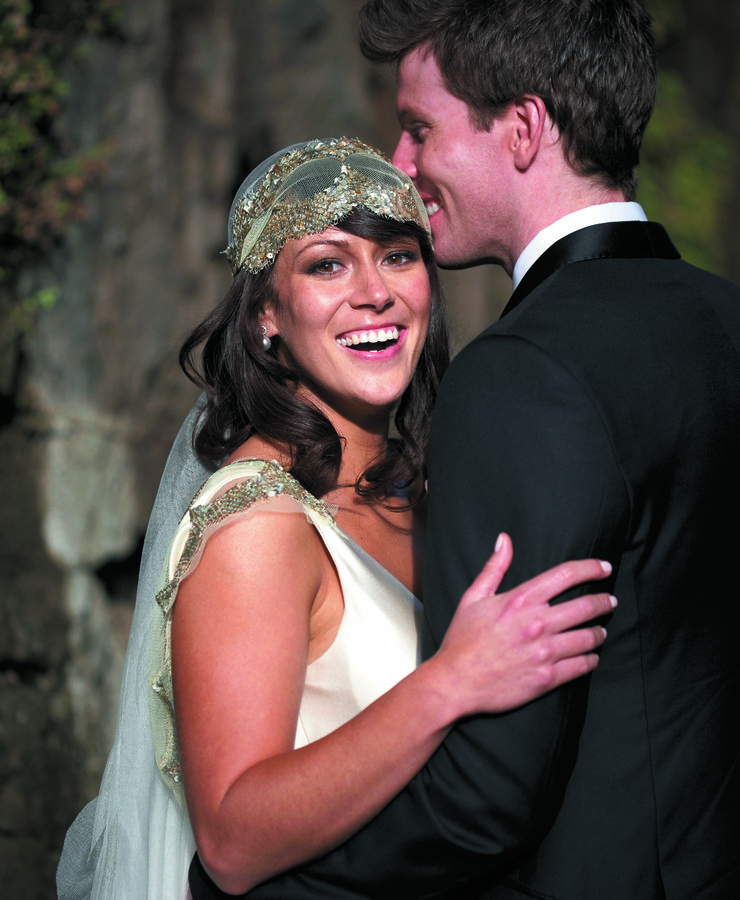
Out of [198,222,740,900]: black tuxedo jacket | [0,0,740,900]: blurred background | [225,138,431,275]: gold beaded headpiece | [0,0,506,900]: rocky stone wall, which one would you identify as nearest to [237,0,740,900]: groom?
[198,222,740,900]: black tuxedo jacket

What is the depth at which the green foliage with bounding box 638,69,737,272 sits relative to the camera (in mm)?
7270

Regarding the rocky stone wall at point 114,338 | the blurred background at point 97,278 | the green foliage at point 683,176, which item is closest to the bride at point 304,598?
the blurred background at point 97,278

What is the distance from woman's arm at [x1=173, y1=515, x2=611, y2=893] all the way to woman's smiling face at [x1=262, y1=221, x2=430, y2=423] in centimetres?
46

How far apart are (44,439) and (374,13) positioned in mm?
2569

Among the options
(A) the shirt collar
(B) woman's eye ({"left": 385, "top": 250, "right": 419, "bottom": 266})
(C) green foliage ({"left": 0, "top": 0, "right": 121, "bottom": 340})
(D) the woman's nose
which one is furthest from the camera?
(C) green foliage ({"left": 0, "top": 0, "right": 121, "bottom": 340})

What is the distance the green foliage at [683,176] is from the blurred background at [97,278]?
277 centimetres

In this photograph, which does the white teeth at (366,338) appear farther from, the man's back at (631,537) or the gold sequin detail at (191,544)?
the man's back at (631,537)

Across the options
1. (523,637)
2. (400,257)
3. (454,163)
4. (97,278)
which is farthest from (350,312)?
(97,278)

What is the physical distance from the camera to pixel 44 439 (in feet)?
13.7

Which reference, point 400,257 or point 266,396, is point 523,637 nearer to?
point 266,396

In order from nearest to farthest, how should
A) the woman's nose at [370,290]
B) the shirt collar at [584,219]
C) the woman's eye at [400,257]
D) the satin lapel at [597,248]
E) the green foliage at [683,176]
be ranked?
the satin lapel at [597,248] < the shirt collar at [584,219] < the woman's nose at [370,290] < the woman's eye at [400,257] < the green foliage at [683,176]

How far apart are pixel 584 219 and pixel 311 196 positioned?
2.12ft

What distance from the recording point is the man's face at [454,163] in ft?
6.81

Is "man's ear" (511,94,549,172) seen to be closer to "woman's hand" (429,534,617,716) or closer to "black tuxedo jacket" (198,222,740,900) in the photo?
"black tuxedo jacket" (198,222,740,900)
